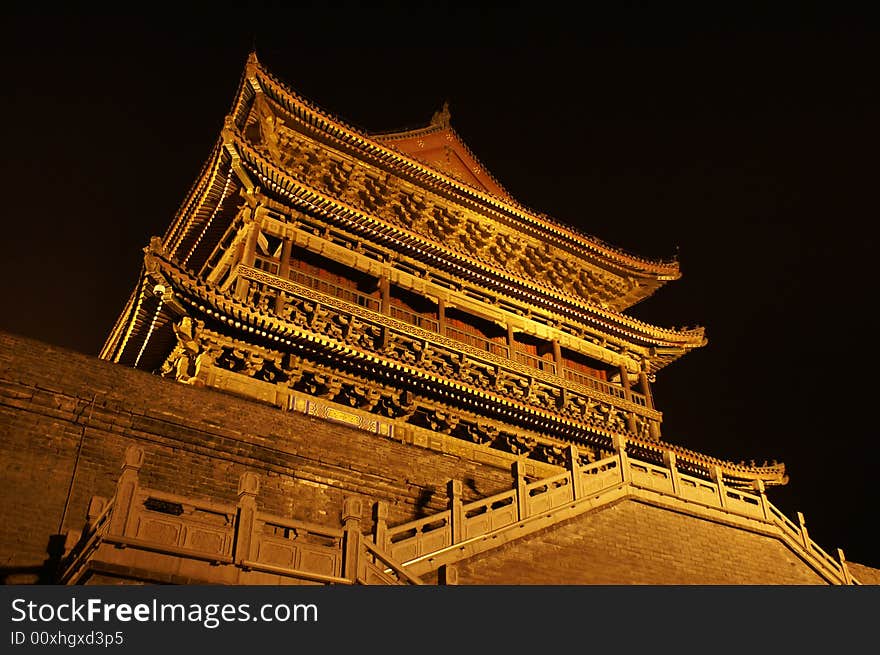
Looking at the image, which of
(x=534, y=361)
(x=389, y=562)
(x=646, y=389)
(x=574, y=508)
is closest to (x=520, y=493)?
(x=574, y=508)

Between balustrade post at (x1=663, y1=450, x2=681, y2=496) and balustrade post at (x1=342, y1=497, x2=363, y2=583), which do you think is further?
balustrade post at (x1=663, y1=450, x2=681, y2=496)

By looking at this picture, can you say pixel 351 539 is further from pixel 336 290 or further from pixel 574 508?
pixel 336 290

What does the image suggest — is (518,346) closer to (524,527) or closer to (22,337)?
(524,527)

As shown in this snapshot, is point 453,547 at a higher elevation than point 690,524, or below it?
below

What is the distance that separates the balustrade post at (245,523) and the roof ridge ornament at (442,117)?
17681 millimetres

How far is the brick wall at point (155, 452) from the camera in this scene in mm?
8625

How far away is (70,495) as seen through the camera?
8.79m

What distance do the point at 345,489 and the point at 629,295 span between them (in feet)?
47.3

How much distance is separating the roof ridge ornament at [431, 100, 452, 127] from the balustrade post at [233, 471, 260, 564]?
17681 millimetres

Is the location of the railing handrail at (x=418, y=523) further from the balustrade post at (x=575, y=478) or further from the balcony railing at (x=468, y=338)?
the balcony railing at (x=468, y=338)

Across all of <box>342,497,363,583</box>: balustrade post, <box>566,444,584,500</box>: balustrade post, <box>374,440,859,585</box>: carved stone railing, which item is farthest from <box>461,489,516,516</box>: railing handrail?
<box>342,497,363,583</box>: balustrade post

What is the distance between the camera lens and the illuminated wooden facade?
14070 mm

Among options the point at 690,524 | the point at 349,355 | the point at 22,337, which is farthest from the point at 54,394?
the point at 690,524

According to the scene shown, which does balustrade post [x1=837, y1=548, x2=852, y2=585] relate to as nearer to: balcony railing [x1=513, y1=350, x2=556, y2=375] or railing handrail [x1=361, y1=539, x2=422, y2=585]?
balcony railing [x1=513, y1=350, x2=556, y2=375]
